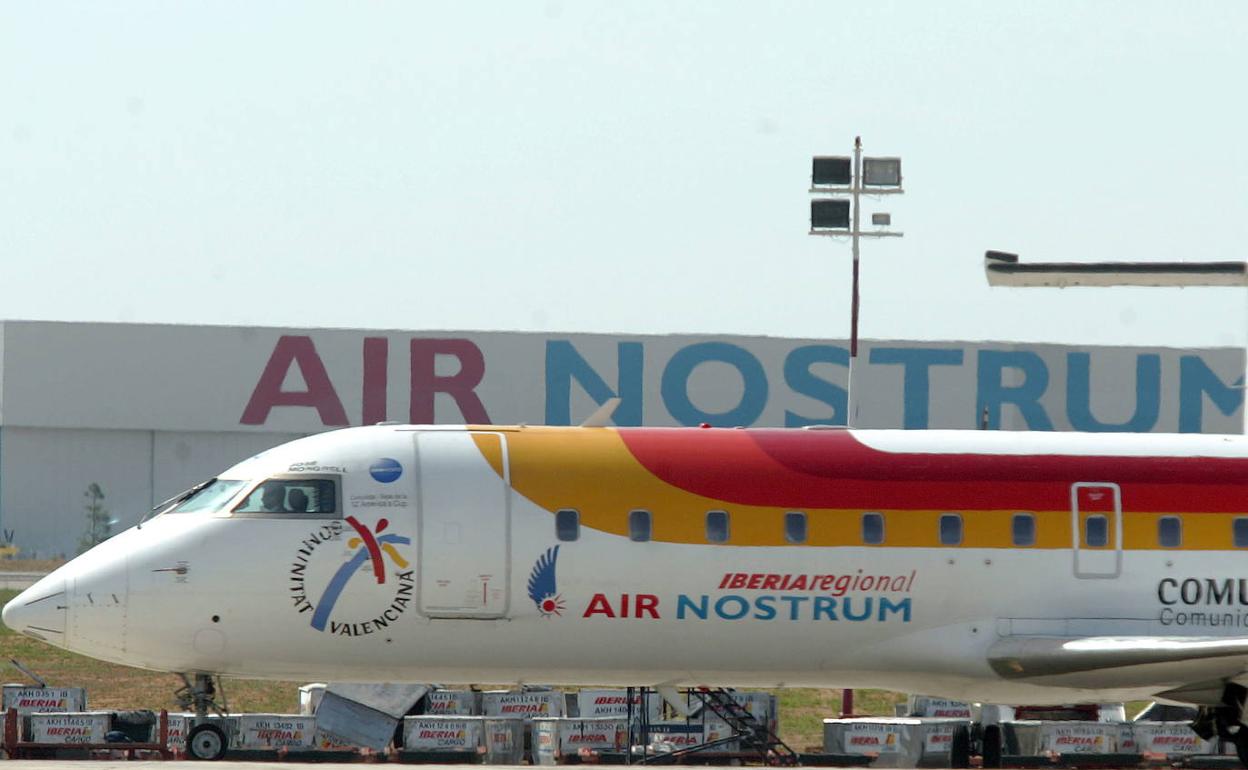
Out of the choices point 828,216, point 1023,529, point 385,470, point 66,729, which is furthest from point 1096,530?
point 828,216

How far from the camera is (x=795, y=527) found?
20.9 m

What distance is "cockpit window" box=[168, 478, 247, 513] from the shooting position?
68.2ft

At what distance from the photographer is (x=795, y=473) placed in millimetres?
21094

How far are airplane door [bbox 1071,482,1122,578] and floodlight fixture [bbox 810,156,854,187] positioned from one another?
590 inches

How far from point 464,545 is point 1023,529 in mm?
6105

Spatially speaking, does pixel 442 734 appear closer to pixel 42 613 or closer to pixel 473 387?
pixel 42 613

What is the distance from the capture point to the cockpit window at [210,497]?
20.8 meters

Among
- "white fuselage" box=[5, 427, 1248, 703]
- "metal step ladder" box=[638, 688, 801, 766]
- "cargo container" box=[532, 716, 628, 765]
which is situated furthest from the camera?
"cargo container" box=[532, 716, 628, 765]

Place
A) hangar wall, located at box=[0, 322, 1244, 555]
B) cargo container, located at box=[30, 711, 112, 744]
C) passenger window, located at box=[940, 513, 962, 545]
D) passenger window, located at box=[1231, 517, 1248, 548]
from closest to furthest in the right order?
passenger window, located at box=[940, 513, 962, 545], passenger window, located at box=[1231, 517, 1248, 548], cargo container, located at box=[30, 711, 112, 744], hangar wall, located at box=[0, 322, 1244, 555]

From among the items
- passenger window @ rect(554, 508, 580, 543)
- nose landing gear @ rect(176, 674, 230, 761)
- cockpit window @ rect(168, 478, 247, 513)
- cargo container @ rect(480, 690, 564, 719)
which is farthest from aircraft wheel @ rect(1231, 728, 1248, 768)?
cockpit window @ rect(168, 478, 247, 513)

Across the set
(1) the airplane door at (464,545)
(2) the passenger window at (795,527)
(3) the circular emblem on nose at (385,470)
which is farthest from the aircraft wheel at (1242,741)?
(3) the circular emblem on nose at (385,470)

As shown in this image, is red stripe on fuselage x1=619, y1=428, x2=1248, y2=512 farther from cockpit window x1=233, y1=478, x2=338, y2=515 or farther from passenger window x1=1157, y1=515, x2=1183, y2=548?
cockpit window x1=233, y1=478, x2=338, y2=515

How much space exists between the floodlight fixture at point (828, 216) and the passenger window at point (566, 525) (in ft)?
53.0

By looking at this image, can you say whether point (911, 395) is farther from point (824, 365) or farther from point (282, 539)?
point (282, 539)
